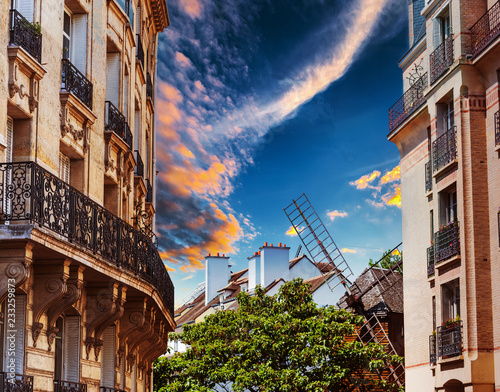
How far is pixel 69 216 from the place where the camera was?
1617 centimetres

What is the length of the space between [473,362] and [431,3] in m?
13.0

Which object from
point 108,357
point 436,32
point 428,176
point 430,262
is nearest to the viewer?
point 108,357

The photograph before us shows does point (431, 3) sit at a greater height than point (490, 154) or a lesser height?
greater

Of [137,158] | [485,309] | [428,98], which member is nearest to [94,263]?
[137,158]

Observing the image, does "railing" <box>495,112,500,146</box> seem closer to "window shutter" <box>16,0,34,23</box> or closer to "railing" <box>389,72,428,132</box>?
"railing" <box>389,72,428,132</box>

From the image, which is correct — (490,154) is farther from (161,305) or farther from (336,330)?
(336,330)

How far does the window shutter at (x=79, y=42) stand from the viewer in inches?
813

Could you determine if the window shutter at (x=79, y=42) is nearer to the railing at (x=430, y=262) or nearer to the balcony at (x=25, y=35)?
the balcony at (x=25, y=35)

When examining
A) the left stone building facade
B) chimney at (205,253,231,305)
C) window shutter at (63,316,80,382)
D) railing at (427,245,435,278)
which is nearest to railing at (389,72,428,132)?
railing at (427,245,435,278)

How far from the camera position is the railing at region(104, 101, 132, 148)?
884 inches

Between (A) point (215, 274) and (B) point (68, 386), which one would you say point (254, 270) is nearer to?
(A) point (215, 274)

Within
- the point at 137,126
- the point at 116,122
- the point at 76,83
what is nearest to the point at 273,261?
the point at 137,126

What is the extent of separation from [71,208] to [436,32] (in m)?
18.3

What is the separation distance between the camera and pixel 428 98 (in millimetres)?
30359
